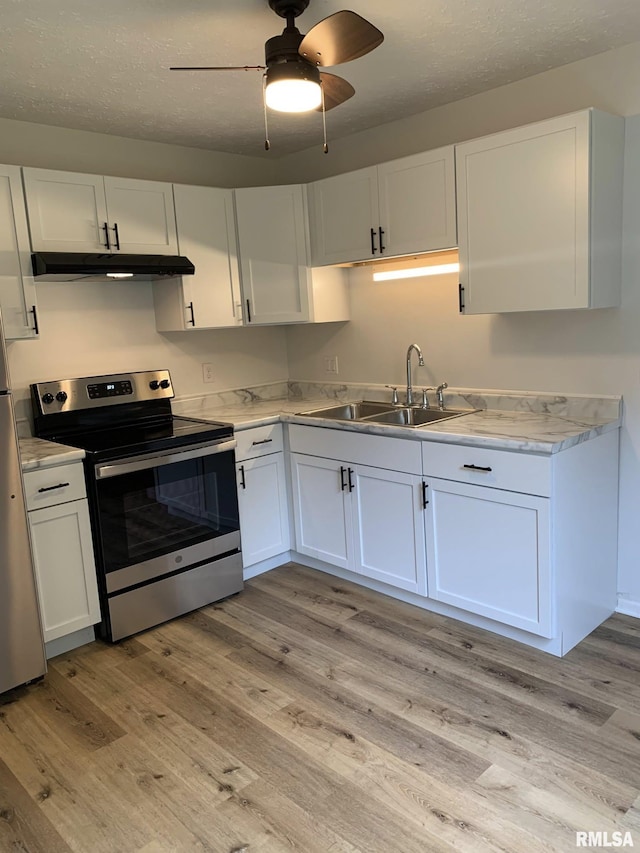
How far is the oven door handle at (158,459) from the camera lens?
9.29 feet

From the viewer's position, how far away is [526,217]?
8.89ft

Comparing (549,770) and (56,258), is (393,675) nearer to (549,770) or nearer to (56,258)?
(549,770)

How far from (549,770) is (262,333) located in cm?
306

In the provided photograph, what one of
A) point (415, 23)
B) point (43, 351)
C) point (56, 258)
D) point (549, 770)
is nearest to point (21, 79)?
point (56, 258)

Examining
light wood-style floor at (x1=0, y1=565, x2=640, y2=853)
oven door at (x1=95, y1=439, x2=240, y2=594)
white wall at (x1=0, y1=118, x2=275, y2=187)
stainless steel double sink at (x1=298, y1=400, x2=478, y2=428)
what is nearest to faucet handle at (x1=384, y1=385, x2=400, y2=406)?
stainless steel double sink at (x1=298, y1=400, x2=478, y2=428)

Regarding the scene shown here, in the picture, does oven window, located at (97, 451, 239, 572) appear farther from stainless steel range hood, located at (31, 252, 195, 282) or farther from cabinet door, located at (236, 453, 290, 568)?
stainless steel range hood, located at (31, 252, 195, 282)

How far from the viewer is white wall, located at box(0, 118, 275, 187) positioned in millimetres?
3170

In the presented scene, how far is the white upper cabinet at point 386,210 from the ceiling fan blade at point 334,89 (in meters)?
0.83

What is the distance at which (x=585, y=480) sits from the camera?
266 centimetres

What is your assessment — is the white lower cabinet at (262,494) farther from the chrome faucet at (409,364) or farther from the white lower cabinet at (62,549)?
the white lower cabinet at (62,549)

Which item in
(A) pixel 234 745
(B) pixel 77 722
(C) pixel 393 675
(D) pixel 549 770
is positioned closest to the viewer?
(D) pixel 549 770

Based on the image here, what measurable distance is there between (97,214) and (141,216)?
0.24 meters

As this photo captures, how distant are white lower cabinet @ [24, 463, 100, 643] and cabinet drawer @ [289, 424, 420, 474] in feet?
3.93

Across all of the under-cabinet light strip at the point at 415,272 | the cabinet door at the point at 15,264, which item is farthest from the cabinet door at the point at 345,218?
the cabinet door at the point at 15,264
